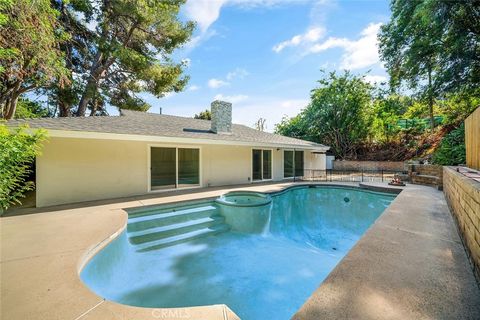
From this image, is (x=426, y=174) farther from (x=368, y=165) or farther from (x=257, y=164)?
(x=368, y=165)

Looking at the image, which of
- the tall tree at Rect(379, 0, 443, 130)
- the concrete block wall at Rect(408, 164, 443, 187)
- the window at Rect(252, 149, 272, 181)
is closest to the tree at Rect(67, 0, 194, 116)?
the window at Rect(252, 149, 272, 181)

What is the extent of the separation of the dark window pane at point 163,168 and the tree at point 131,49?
6.47 m

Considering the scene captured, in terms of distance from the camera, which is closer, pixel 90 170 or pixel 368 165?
pixel 90 170

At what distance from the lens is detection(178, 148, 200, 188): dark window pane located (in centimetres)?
941

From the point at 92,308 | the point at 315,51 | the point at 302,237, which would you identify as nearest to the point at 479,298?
the point at 92,308

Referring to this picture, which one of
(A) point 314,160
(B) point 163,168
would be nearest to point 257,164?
(B) point 163,168

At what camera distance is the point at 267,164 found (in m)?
12.4

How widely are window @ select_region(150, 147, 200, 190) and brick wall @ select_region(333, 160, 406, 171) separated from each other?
15.1 metres

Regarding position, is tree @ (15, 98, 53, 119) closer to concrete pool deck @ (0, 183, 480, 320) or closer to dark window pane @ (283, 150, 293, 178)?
concrete pool deck @ (0, 183, 480, 320)

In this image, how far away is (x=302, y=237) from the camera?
6125mm

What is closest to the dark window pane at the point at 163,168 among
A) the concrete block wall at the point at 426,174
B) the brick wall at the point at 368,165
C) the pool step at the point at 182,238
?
the pool step at the point at 182,238

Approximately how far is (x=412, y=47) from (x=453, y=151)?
25.5ft

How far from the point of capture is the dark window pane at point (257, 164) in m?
11.9

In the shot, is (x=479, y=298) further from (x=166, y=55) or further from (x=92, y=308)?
(x=166, y=55)
